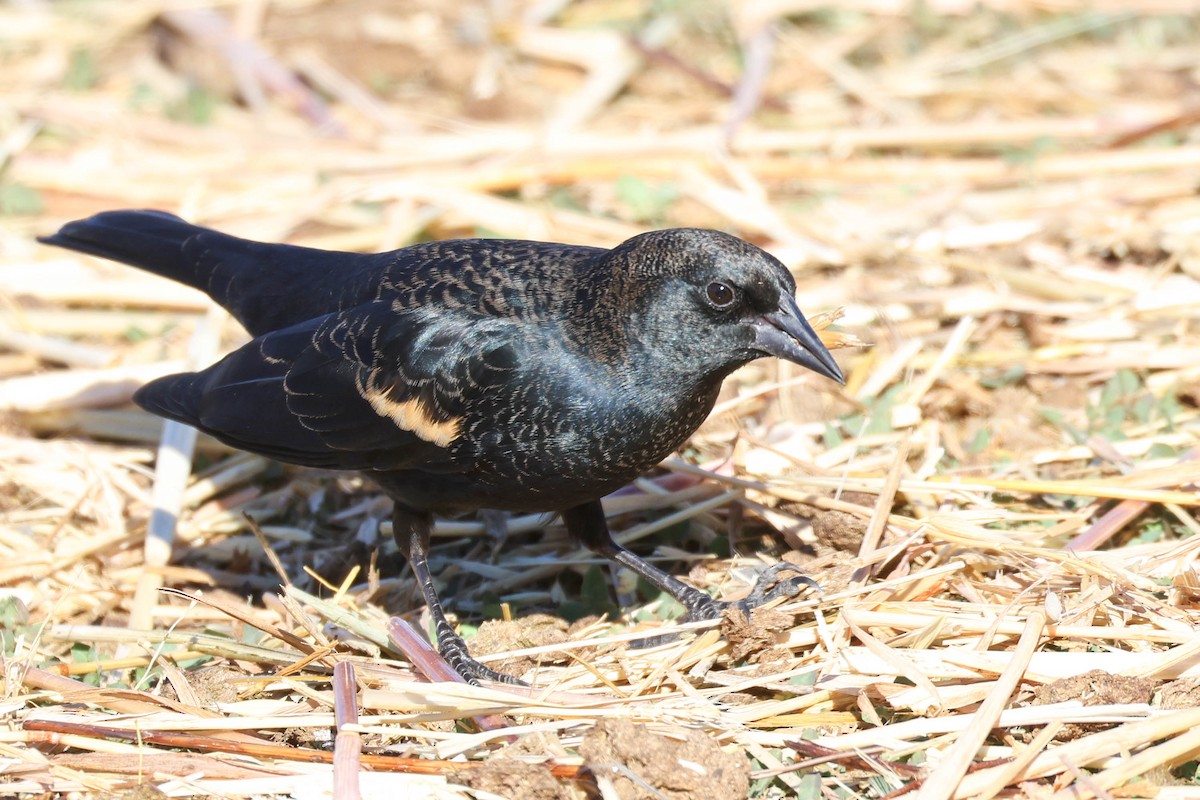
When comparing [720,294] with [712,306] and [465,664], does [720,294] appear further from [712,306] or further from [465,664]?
[465,664]

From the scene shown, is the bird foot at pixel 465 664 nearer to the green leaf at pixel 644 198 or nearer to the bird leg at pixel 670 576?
the bird leg at pixel 670 576

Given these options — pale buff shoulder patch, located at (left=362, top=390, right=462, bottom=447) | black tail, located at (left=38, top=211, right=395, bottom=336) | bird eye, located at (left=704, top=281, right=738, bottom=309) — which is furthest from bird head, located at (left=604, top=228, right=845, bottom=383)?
black tail, located at (left=38, top=211, right=395, bottom=336)

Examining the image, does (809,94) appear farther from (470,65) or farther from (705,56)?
(470,65)

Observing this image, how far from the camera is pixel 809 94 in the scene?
7.76 meters

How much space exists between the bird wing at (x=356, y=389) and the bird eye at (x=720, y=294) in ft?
2.01

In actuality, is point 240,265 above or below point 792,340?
below

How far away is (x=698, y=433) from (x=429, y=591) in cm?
129

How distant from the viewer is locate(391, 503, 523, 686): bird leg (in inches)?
158

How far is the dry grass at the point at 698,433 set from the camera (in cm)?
348

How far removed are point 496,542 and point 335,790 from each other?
1637 millimetres

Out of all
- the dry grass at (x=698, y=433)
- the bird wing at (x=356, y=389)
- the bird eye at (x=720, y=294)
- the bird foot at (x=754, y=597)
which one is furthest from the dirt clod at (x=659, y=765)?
the bird eye at (x=720, y=294)

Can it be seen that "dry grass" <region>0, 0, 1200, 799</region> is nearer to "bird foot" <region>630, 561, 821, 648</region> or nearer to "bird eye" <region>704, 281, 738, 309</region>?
"bird foot" <region>630, 561, 821, 648</region>

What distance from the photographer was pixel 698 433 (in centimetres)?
507

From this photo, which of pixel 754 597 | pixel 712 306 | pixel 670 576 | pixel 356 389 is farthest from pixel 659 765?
pixel 356 389
